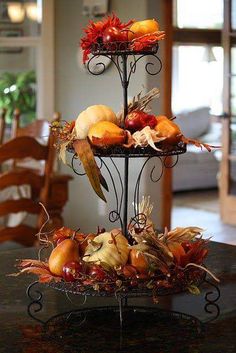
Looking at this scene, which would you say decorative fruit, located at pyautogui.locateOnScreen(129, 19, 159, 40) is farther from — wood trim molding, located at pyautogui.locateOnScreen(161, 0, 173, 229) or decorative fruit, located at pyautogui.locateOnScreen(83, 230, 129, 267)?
wood trim molding, located at pyautogui.locateOnScreen(161, 0, 173, 229)

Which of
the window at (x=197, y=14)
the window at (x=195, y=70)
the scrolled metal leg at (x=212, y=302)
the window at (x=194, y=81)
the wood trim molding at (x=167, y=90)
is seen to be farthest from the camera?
the window at (x=194, y=81)

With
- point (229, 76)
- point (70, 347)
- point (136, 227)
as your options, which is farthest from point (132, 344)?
point (229, 76)

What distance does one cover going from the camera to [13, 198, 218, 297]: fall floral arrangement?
152 centimetres

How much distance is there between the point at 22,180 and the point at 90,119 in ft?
6.43

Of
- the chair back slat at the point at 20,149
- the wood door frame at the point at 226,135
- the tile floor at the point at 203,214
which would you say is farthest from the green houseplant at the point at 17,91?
the chair back slat at the point at 20,149

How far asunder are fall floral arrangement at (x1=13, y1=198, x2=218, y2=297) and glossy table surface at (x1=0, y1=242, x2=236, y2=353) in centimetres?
9

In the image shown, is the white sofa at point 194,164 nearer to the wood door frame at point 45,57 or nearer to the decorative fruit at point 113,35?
the wood door frame at point 45,57

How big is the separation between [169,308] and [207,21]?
9065 mm

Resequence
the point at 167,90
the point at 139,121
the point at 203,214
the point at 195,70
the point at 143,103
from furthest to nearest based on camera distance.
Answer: the point at 195,70 → the point at 203,214 → the point at 167,90 → the point at 143,103 → the point at 139,121

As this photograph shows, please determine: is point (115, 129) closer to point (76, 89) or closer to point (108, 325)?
point (108, 325)

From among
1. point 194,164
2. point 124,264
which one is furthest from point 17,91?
point 124,264

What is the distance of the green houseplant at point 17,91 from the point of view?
5.79 meters

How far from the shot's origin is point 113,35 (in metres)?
1.63

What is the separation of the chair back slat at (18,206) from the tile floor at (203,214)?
2748 mm
